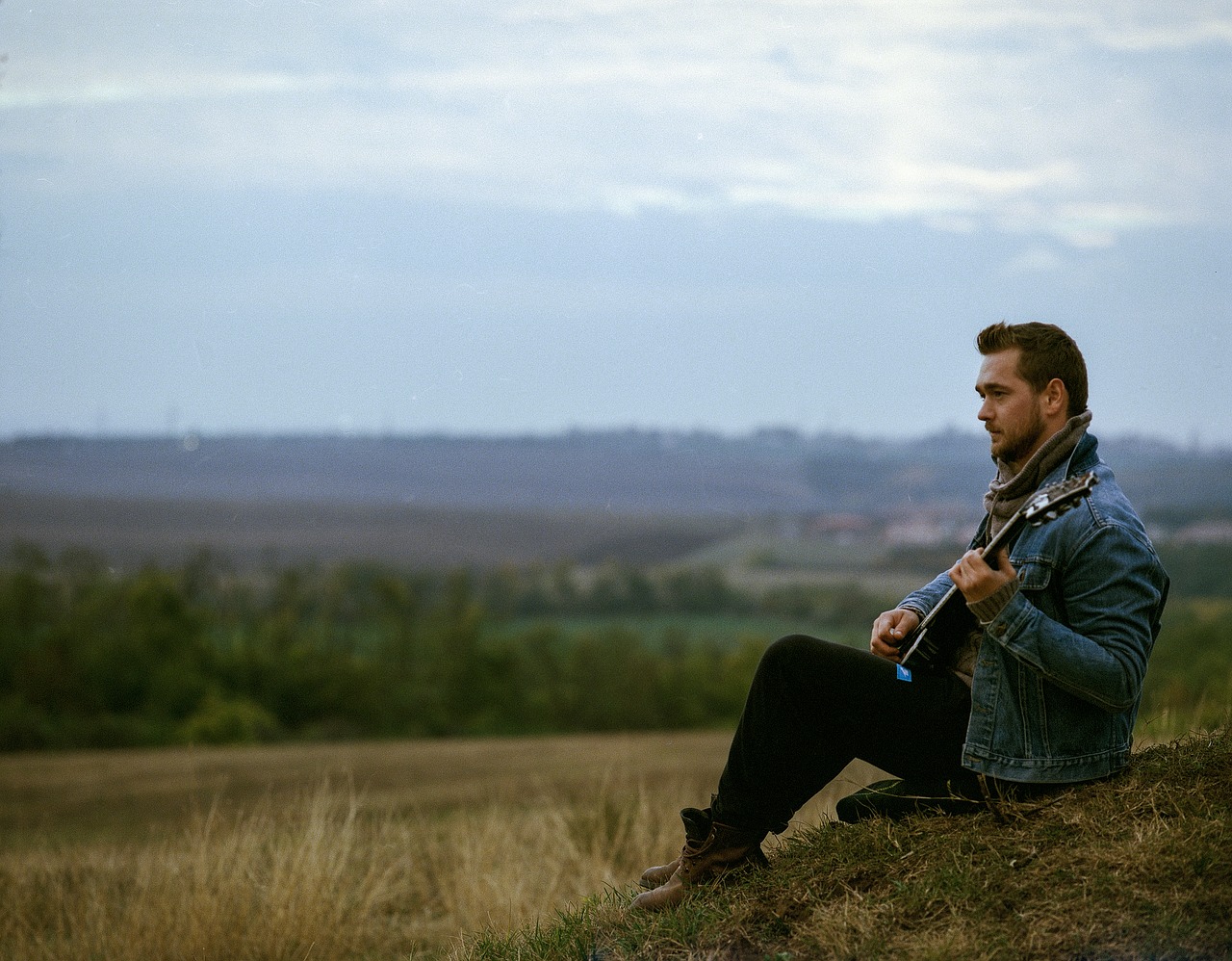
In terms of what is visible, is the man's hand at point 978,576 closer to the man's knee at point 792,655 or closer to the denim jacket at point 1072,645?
the denim jacket at point 1072,645

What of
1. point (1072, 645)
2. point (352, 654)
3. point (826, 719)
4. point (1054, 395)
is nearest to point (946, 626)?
point (826, 719)

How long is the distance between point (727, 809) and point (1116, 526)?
1301 millimetres

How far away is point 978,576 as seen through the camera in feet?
11.1

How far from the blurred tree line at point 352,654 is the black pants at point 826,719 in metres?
22.4

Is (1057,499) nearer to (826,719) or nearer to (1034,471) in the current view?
(1034,471)

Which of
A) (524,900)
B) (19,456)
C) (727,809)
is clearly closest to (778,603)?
(19,456)

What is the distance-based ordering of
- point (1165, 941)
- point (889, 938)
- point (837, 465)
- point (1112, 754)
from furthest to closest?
point (837, 465) → point (1112, 754) → point (889, 938) → point (1165, 941)

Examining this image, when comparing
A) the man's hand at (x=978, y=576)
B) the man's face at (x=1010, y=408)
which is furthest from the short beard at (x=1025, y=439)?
the man's hand at (x=978, y=576)

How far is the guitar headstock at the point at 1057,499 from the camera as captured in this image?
3.33 meters

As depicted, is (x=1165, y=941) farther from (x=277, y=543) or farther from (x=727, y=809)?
(x=277, y=543)

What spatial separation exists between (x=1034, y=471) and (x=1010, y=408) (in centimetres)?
18

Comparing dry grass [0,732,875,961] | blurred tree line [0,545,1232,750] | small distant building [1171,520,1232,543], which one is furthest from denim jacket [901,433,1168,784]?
small distant building [1171,520,1232,543]

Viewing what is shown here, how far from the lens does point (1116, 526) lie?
356 cm

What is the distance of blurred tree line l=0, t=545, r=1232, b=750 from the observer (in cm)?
2877
